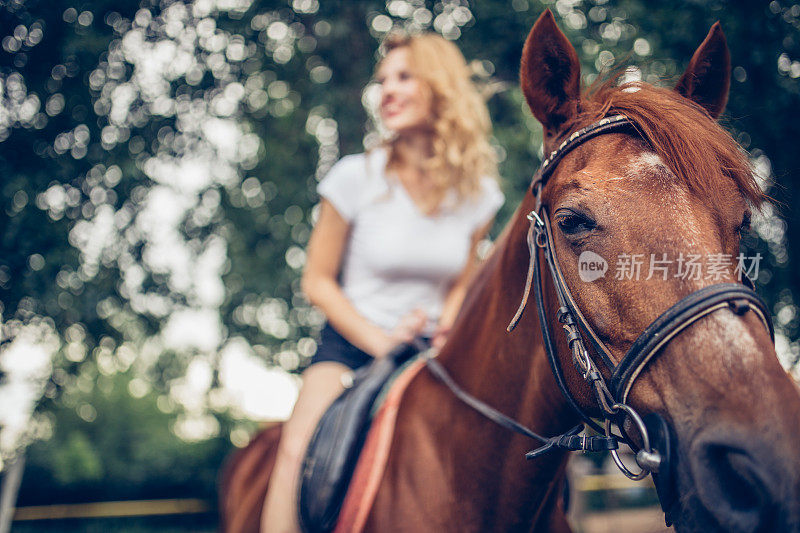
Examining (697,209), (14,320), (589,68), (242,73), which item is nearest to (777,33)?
(589,68)

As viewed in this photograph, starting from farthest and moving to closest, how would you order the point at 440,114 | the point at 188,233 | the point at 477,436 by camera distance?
the point at 188,233 → the point at 440,114 → the point at 477,436

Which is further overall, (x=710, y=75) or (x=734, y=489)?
(x=710, y=75)

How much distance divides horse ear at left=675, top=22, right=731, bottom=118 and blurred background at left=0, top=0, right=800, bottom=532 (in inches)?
3.3

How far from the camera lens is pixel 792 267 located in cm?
536

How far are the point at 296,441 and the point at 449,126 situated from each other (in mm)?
1792

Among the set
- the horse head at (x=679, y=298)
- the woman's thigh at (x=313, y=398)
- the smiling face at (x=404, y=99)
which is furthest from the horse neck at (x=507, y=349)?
the smiling face at (x=404, y=99)

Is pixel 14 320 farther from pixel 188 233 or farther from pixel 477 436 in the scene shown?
pixel 477 436

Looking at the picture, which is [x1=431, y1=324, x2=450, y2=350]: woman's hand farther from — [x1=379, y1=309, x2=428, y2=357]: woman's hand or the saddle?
the saddle

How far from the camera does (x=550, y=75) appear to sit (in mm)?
1645

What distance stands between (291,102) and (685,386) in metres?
8.08

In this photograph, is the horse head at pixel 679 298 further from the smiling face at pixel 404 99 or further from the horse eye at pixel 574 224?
the smiling face at pixel 404 99

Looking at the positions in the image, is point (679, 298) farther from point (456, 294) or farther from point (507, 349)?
point (456, 294)

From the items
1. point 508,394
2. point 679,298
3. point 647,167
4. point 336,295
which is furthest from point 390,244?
point 679,298

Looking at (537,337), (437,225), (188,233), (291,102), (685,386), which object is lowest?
(188,233)
